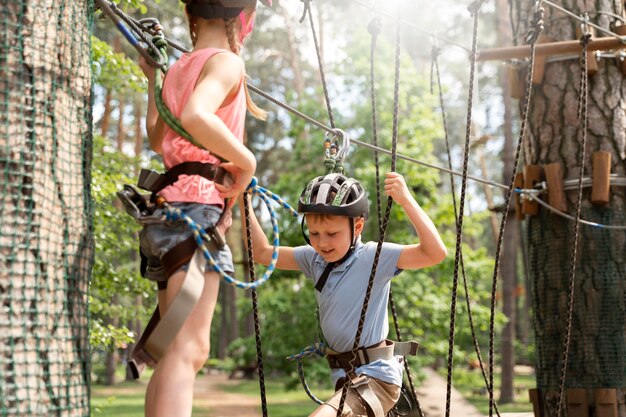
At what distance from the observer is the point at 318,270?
3.04m

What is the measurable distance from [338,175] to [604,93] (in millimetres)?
2639

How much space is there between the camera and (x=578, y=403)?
4473 mm

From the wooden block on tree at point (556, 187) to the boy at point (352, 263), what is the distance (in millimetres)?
2063

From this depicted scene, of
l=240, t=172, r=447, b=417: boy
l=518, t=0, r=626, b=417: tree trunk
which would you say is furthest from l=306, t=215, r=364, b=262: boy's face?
l=518, t=0, r=626, b=417: tree trunk

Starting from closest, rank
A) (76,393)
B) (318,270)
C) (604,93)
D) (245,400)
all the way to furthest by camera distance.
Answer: (76,393) < (318,270) < (604,93) < (245,400)

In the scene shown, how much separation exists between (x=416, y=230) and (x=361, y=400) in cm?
65

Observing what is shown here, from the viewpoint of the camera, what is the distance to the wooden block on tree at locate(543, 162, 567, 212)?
4656 mm

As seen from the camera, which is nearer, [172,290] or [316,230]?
[172,290]

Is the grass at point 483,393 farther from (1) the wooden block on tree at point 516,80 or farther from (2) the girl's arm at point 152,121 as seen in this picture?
(2) the girl's arm at point 152,121

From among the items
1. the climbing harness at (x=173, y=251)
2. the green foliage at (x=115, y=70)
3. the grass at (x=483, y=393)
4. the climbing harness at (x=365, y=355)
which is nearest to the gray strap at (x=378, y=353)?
the climbing harness at (x=365, y=355)

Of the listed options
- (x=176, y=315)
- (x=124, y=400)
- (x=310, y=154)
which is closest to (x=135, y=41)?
(x=176, y=315)

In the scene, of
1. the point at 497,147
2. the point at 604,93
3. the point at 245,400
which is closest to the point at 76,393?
the point at 604,93

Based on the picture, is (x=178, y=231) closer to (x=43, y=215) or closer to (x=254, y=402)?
(x=43, y=215)

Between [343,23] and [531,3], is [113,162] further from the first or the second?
[343,23]
